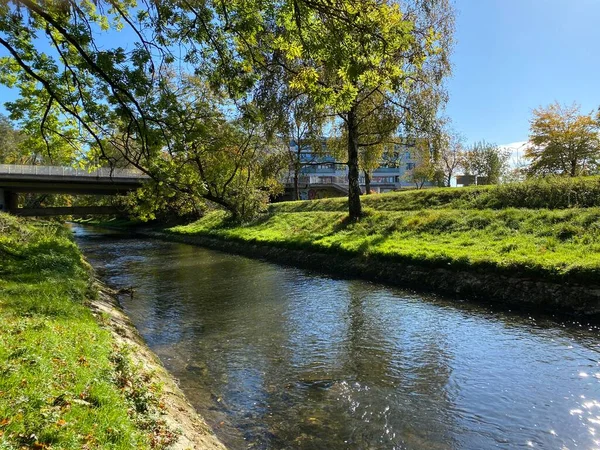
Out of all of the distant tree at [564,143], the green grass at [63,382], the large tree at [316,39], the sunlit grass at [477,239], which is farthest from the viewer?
the distant tree at [564,143]

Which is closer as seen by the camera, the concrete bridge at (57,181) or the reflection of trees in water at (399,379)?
the reflection of trees in water at (399,379)

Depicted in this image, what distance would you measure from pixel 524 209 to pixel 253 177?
23549 mm

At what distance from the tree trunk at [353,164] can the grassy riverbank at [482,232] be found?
0.90 metres

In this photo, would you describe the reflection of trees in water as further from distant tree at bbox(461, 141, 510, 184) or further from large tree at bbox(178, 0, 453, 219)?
distant tree at bbox(461, 141, 510, 184)

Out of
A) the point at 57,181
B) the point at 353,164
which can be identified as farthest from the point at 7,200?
the point at 353,164

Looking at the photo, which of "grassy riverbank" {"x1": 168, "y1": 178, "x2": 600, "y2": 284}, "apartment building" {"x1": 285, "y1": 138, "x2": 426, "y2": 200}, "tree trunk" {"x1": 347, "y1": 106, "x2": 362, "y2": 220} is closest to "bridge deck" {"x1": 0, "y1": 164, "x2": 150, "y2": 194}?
"apartment building" {"x1": 285, "y1": 138, "x2": 426, "y2": 200}

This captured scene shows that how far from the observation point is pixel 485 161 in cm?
6469

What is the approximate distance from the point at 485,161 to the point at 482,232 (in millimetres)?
53411

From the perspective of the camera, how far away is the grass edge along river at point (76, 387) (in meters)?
3.73

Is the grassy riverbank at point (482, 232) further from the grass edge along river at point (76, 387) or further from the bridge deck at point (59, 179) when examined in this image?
the bridge deck at point (59, 179)

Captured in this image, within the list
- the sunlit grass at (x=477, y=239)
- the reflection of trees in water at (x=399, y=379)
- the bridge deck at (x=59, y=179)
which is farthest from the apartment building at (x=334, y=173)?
the bridge deck at (x=59, y=179)

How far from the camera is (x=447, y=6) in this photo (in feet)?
71.9

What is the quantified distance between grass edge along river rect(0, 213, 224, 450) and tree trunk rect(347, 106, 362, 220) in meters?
17.9

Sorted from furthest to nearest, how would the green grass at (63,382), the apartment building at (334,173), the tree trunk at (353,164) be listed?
the apartment building at (334,173)
the tree trunk at (353,164)
the green grass at (63,382)
